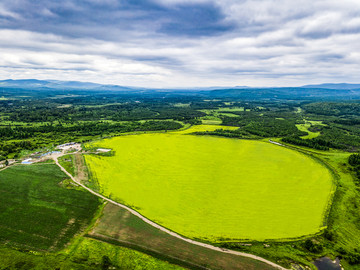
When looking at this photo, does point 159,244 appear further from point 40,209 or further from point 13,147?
point 13,147

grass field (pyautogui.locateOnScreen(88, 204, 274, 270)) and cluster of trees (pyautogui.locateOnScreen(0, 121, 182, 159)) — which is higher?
cluster of trees (pyautogui.locateOnScreen(0, 121, 182, 159))

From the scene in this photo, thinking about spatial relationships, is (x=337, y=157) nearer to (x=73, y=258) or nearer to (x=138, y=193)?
(x=138, y=193)

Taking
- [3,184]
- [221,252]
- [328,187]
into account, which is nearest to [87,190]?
[3,184]

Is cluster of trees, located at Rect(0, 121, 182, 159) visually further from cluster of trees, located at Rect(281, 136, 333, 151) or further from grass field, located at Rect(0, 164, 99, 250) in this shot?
cluster of trees, located at Rect(281, 136, 333, 151)

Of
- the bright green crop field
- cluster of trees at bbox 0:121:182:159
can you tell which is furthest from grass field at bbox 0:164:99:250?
cluster of trees at bbox 0:121:182:159

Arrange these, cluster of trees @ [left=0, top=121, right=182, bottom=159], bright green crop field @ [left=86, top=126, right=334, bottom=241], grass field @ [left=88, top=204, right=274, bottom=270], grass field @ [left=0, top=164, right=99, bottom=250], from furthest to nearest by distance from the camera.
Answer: cluster of trees @ [left=0, top=121, right=182, bottom=159], bright green crop field @ [left=86, top=126, right=334, bottom=241], grass field @ [left=0, top=164, right=99, bottom=250], grass field @ [left=88, top=204, right=274, bottom=270]

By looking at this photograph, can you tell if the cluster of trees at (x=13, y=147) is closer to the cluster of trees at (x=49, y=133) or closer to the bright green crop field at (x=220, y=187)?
the cluster of trees at (x=49, y=133)

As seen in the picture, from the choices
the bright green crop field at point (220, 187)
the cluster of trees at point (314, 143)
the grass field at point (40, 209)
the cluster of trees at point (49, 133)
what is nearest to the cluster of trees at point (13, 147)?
the cluster of trees at point (49, 133)
